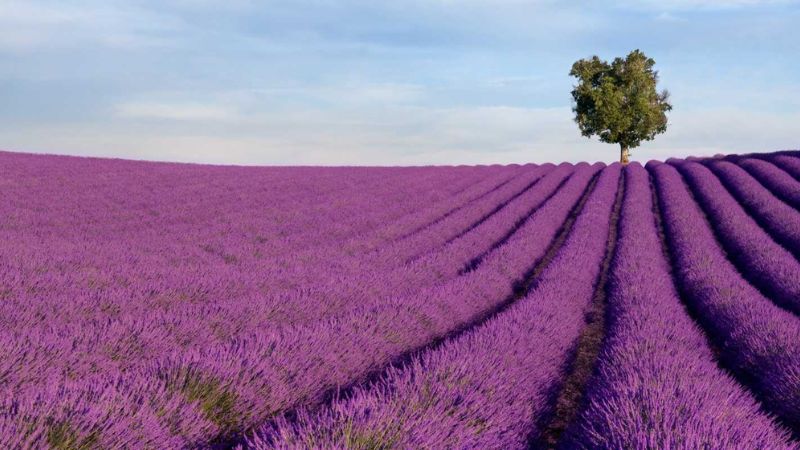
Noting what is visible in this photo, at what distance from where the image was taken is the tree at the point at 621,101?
45.2 meters

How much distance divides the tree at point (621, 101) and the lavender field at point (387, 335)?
30.9 m

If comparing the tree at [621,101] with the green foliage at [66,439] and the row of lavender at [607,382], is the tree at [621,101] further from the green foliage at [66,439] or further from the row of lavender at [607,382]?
the green foliage at [66,439]

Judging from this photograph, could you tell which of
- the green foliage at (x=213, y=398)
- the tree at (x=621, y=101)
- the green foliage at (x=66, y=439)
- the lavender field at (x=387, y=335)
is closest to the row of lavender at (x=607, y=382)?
the lavender field at (x=387, y=335)

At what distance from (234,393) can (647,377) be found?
2.37 m

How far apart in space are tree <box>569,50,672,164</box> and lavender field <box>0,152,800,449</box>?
30919mm

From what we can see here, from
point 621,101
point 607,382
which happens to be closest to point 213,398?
point 607,382

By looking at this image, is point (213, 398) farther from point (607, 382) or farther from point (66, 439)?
point (607, 382)

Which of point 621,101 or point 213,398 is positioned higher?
point 621,101

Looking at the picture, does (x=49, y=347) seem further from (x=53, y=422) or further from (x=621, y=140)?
(x=621, y=140)

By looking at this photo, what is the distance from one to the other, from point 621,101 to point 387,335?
43.5 meters

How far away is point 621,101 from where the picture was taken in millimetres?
45688

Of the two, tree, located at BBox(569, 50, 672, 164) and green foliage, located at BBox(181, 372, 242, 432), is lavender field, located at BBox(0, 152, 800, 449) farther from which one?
tree, located at BBox(569, 50, 672, 164)

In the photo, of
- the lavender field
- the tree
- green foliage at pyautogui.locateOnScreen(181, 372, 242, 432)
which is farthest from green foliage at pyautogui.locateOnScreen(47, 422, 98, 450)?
the tree

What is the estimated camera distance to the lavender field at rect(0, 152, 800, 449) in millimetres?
3275
